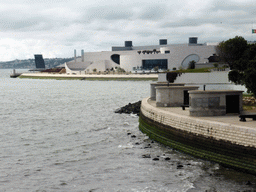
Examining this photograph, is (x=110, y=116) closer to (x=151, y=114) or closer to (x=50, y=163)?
(x=151, y=114)

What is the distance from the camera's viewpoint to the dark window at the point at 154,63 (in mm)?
167625

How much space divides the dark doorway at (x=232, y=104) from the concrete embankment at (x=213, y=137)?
1030 millimetres

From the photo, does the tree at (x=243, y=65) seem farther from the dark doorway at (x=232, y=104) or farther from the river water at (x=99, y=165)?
the river water at (x=99, y=165)

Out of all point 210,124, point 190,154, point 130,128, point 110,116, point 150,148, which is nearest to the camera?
point 210,124

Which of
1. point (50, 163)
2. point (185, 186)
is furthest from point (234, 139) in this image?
point (50, 163)

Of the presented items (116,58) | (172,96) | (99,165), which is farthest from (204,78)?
(116,58)

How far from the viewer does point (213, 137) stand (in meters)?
19.8

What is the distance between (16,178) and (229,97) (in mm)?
14526

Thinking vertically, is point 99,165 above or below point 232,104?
below

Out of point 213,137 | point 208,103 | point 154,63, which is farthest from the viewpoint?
point 154,63

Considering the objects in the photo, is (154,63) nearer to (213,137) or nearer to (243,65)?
(243,65)

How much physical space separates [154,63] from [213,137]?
15187cm

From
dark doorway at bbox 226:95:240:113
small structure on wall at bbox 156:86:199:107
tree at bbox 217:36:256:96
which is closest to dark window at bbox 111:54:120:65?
tree at bbox 217:36:256:96

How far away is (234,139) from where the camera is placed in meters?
18.5
